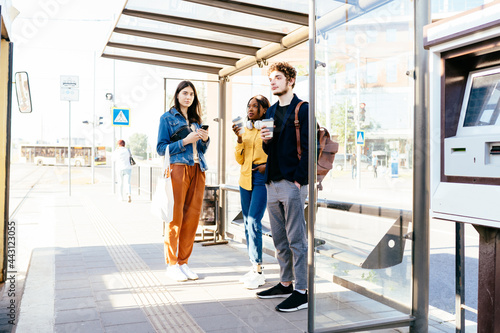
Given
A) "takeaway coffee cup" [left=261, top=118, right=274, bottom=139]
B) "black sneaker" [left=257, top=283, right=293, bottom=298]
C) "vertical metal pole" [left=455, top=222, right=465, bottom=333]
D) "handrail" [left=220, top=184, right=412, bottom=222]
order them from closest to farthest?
"vertical metal pole" [left=455, top=222, right=465, bottom=333] → "handrail" [left=220, top=184, right=412, bottom=222] → "takeaway coffee cup" [left=261, top=118, right=274, bottom=139] → "black sneaker" [left=257, top=283, right=293, bottom=298]

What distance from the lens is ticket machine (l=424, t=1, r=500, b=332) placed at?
185 centimetres

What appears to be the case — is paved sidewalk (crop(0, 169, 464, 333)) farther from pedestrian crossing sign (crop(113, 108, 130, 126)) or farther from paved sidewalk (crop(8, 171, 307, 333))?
pedestrian crossing sign (crop(113, 108, 130, 126))

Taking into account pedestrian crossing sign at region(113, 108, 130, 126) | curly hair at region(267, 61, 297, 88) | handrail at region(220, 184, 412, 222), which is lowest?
handrail at region(220, 184, 412, 222)

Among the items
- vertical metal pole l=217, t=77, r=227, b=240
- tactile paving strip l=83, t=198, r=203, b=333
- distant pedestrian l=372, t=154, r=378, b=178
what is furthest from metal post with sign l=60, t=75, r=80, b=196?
distant pedestrian l=372, t=154, r=378, b=178

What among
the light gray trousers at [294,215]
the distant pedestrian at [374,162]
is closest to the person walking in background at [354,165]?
the distant pedestrian at [374,162]

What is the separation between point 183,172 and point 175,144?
0.97ft

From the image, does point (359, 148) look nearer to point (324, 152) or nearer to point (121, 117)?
point (324, 152)

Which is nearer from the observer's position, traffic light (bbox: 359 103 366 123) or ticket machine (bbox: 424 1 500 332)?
ticket machine (bbox: 424 1 500 332)

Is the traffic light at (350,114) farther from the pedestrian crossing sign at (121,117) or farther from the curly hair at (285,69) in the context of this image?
the pedestrian crossing sign at (121,117)

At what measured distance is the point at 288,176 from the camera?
3.46 m

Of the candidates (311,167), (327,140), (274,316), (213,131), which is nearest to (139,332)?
(274,316)

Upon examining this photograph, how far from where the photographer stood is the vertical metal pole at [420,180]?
279cm

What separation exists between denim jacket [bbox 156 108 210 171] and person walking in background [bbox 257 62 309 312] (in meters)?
0.95

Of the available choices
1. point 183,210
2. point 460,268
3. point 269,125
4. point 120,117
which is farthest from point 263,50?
point 120,117
